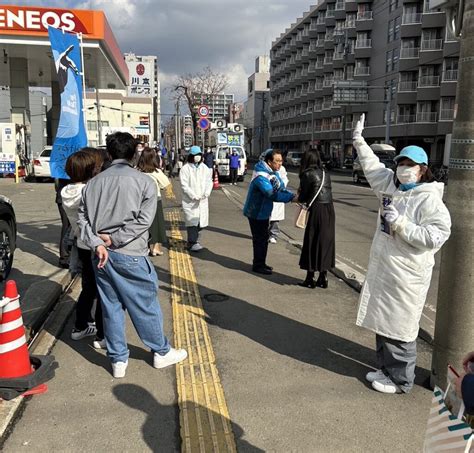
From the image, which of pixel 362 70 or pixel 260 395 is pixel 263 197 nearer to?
pixel 260 395

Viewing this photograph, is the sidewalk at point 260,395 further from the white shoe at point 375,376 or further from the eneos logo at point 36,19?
the eneos logo at point 36,19

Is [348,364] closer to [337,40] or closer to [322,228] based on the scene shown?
[322,228]

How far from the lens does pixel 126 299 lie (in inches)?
141

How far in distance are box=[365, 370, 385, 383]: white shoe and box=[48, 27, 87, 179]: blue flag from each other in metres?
4.75

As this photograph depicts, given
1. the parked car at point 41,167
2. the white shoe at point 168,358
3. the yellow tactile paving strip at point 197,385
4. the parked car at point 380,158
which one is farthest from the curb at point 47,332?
the parked car at point 380,158

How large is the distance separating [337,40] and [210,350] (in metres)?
64.1

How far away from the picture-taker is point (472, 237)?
10.3 feet

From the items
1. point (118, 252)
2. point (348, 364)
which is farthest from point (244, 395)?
point (118, 252)

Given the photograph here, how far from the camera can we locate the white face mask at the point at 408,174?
331 centimetres

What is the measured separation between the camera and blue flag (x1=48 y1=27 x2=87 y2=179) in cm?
658

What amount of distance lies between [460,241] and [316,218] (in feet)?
8.98

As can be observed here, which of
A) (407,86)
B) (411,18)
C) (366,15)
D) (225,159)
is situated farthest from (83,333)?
(366,15)

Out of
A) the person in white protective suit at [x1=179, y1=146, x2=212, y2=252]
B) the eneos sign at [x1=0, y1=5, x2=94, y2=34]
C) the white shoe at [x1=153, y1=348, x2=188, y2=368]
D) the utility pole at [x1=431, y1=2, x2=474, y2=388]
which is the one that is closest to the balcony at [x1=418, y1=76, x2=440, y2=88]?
the eneos sign at [x1=0, y1=5, x2=94, y2=34]

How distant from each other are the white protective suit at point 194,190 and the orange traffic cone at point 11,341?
15.3 ft
